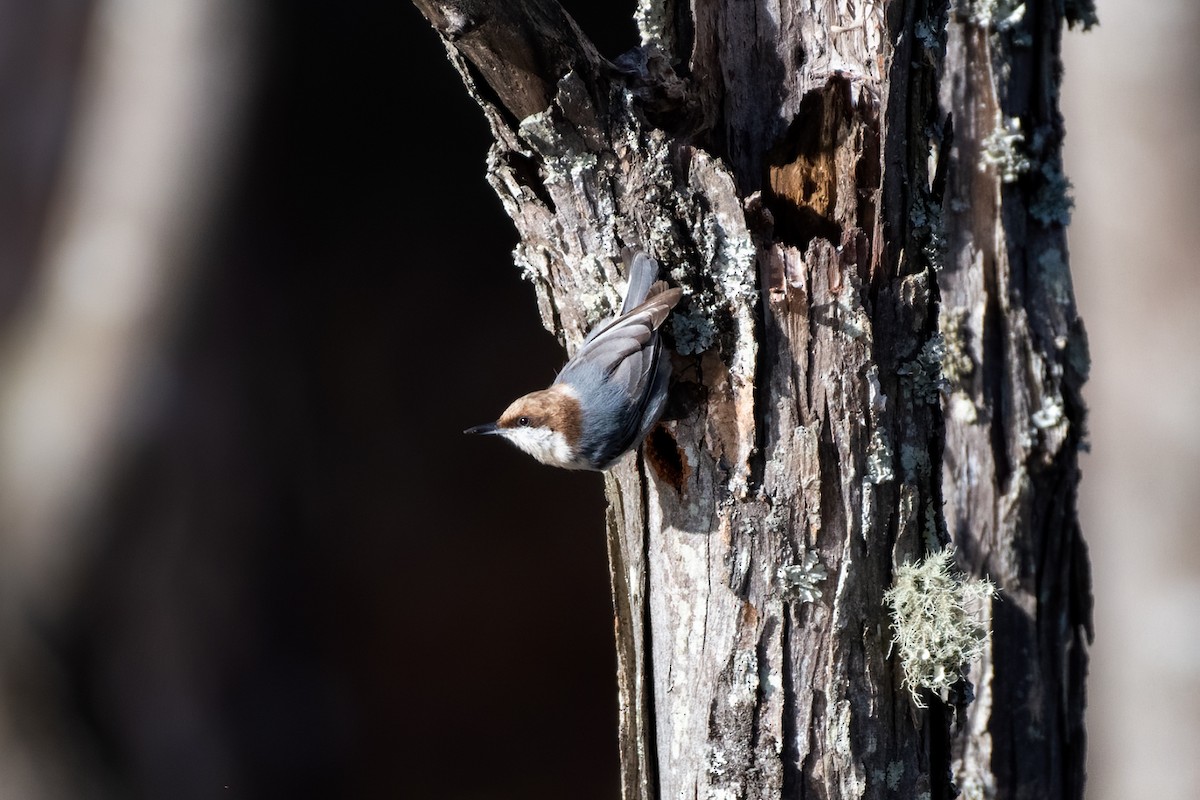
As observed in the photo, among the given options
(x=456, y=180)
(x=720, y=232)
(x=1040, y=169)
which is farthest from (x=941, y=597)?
(x=456, y=180)

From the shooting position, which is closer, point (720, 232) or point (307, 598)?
point (720, 232)

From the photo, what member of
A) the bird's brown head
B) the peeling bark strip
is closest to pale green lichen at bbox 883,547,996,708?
the peeling bark strip

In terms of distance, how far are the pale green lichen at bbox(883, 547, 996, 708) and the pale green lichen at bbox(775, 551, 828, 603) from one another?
170 mm

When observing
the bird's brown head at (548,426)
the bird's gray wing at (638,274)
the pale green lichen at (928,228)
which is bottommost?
the bird's brown head at (548,426)

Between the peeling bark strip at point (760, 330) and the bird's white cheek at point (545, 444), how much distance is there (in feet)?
0.43

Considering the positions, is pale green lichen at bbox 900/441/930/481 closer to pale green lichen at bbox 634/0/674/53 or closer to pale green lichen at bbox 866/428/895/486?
pale green lichen at bbox 866/428/895/486

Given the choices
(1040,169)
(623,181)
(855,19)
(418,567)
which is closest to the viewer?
(623,181)

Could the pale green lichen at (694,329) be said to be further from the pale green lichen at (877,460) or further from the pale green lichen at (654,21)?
the pale green lichen at (654,21)

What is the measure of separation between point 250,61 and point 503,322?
4.37ft

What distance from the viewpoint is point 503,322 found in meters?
3.82

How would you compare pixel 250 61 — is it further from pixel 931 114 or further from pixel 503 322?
pixel 931 114

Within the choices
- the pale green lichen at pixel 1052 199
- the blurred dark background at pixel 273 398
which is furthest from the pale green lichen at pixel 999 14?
the blurred dark background at pixel 273 398

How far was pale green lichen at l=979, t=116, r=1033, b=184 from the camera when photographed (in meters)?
2.53

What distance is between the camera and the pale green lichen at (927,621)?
1.84 metres
